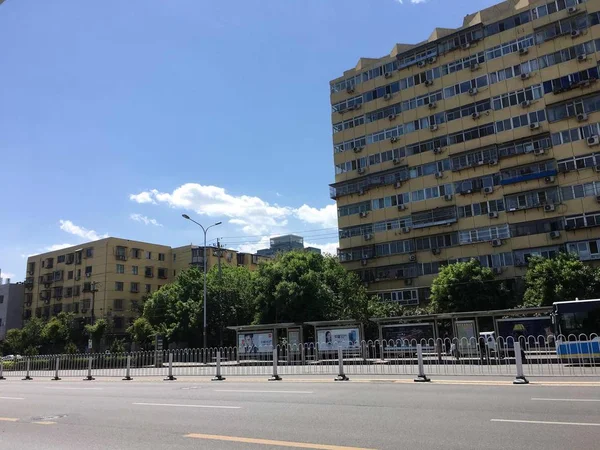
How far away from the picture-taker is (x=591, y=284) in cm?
3231

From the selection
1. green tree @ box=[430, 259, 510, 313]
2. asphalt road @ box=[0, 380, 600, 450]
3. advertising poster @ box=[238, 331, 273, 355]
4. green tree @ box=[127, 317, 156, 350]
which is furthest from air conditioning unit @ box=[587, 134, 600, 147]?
green tree @ box=[127, 317, 156, 350]

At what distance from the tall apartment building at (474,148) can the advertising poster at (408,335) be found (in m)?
17.3

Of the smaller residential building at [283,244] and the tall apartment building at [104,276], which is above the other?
the smaller residential building at [283,244]

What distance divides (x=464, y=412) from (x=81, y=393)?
11.3 metres

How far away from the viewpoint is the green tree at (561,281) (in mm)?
31828

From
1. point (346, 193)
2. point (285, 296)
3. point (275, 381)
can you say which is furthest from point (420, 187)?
point (275, 381)

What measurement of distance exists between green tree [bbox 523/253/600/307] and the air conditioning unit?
9.24 m

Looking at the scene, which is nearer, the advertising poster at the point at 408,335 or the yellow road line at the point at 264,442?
the yellow road line at the point at 264,442

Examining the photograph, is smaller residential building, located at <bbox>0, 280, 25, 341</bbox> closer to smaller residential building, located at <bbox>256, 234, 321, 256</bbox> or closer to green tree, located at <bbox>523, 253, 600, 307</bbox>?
smaller residential building, located at <bbox>256, 234, 321, 256</bbox>

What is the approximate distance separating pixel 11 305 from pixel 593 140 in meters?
80.8

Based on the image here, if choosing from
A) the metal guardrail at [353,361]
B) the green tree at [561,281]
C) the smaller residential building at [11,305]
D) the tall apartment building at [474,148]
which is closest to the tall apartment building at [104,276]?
the smaller residential building at [11,305]

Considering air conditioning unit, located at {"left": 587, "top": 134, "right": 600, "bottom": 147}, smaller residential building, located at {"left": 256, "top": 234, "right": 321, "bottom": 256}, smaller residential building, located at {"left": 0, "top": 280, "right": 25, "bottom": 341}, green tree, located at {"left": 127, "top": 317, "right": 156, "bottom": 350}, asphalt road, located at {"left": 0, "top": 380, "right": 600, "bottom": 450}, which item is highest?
smaller residential building, located at {"left": 256, "top": 234, "right": 321, "bottom": 256}

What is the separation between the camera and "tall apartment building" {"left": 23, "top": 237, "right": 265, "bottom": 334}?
2635 inches

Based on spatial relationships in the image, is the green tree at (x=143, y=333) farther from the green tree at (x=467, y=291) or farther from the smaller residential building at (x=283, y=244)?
the smaller residential building at (x=283, y=244)
